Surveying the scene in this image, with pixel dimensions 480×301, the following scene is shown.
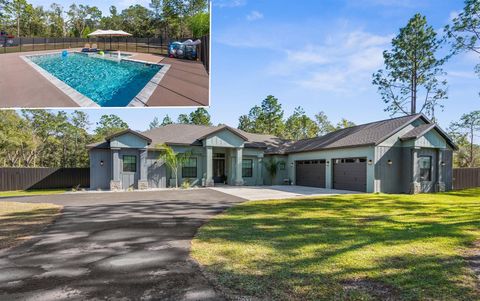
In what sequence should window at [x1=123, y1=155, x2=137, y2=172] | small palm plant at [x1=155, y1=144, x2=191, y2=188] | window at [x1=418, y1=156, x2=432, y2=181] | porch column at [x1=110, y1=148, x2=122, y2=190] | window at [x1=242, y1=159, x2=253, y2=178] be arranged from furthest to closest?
window at [x1=242, y1=159, x2=253, y2=178], small palm plant at [x1=155, y1=144, x2=191, y2=188], window at [x1=123, y1=155, x2=137, y2=172], porch column at [x1=110, y1=148, x2=122, y2=190], window at [x1=418, y1=156, x2=432, y2=181]

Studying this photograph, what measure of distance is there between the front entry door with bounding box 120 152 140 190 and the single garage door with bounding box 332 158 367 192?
39.0 feet

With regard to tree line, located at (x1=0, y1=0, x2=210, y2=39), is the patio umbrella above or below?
below

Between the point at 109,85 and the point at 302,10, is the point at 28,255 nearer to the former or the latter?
the point at 109,85

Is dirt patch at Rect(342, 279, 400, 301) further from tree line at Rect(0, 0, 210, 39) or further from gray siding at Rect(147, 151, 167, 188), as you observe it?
gray siding at Rect(147, 151, 167, 188)

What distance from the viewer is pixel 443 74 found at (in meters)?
27.0

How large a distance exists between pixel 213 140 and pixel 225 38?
6.57 m

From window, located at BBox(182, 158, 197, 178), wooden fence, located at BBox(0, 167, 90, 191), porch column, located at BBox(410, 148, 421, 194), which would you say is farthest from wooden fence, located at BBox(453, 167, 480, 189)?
wooden fence, located at BBox(0, 167, 90, 191)

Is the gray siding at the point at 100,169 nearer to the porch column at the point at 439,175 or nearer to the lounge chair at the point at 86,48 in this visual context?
the lounge chair at the point at 86,48

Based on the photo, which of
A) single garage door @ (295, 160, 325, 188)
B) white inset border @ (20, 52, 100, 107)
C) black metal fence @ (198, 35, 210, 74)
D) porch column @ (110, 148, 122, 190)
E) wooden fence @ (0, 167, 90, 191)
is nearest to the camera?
white inset border @ (20, 52, 100, 107)

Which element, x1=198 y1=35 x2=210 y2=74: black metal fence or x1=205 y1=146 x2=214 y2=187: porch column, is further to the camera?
x1=205 y1=146 x2=214 y2=187: porch column

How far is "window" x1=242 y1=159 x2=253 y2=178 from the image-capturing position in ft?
70.9

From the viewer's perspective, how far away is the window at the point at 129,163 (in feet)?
59.8

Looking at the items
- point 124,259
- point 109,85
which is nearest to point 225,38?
point 109,85

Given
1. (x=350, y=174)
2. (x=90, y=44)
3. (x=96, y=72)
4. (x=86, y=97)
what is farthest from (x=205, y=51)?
(x=350, y=174)
